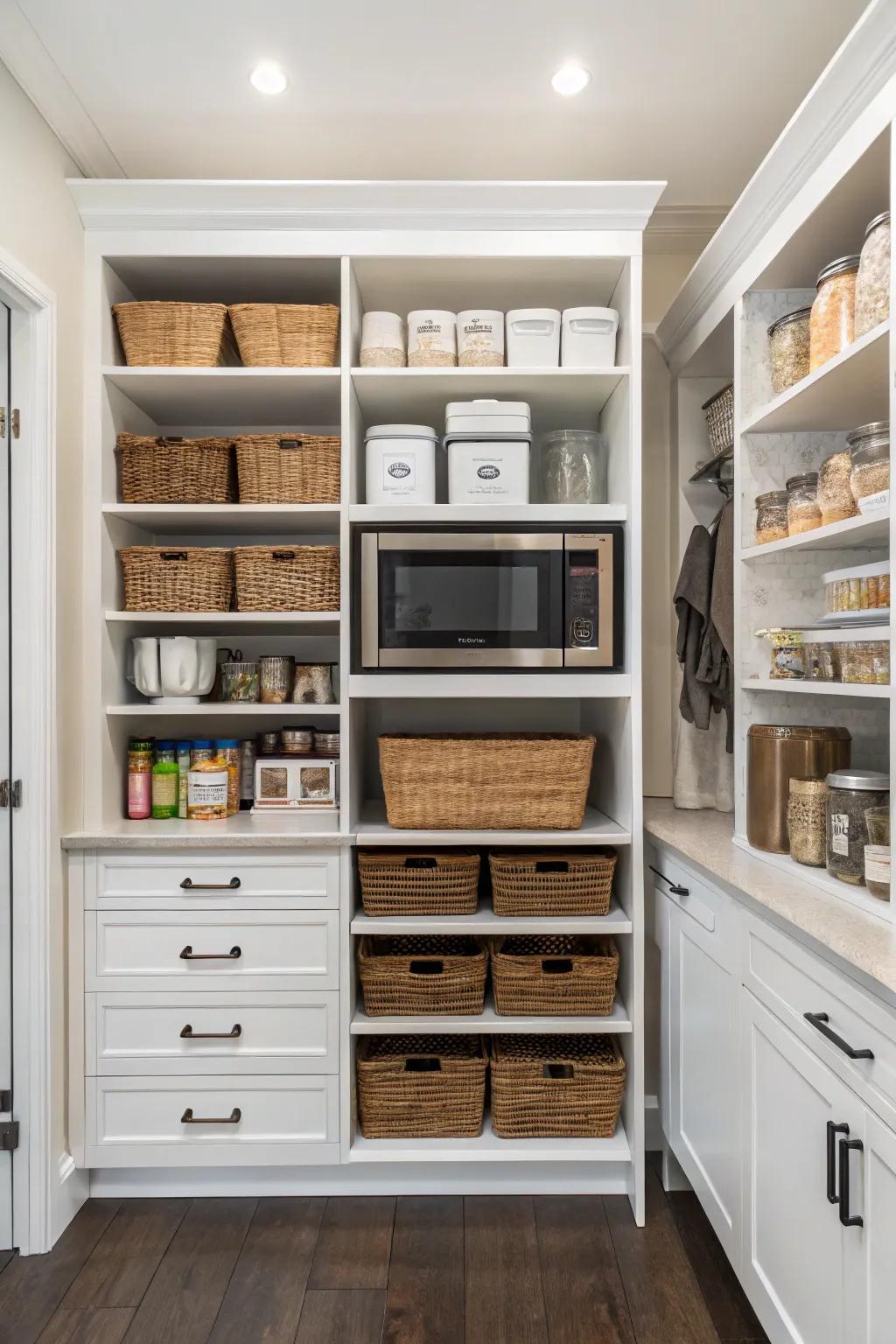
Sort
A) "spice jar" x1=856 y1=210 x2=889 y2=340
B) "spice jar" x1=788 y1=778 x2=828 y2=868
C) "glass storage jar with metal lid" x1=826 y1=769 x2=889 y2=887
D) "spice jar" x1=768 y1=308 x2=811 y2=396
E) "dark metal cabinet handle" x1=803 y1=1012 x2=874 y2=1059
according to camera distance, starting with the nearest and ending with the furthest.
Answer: "dark metal cabinet handle" x1=803 y1=1012 x2=874 y2=1059, "spice jar" x1=856 y1=210 x2=889 y2=340, "glass storage jar with metal lid" x1=826 y1=769 x2=889 y2=887, "spice jar" x1=788 y1=778 x2=828 y2=868, "spice jar" x1=768 y1=308 x2=811 y2=396

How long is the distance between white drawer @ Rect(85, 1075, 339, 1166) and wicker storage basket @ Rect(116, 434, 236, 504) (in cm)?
149

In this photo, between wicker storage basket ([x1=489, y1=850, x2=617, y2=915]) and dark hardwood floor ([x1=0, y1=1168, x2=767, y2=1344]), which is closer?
dark hardwood floor ([x1=0, y1=1168, x2=767, y2=1344])

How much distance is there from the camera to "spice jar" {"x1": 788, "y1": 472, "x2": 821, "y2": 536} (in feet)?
5.83

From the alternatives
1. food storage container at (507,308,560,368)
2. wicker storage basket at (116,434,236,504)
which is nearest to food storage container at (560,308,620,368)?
food storage container at (507,308,560,368)

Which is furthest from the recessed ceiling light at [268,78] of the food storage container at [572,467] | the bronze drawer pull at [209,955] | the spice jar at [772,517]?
the bronze drawer pull at [209,955]

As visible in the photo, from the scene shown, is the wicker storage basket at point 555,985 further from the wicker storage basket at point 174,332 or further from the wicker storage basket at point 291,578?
the wicker storage basket at point 174,332

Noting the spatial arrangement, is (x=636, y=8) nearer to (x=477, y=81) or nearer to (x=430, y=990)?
(x=477, y=81)

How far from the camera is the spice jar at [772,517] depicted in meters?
1.90

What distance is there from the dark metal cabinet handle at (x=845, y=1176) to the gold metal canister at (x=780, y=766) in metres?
0.73

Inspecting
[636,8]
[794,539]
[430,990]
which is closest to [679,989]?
[430,990]

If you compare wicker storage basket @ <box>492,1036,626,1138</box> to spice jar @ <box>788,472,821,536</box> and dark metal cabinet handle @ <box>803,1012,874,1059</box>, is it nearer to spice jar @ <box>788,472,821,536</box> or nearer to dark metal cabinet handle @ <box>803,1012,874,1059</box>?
dark metal cabinet handle @ <box>803,1012,874,1059</box>

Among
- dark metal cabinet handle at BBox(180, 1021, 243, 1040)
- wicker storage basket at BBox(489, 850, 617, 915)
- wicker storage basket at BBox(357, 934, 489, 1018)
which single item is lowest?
dark metal cabinet handle at BBox(180, 1021, 243, 1040)

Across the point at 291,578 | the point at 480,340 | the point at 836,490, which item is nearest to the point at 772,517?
the point at 836,490

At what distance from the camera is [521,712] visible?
104 inches
